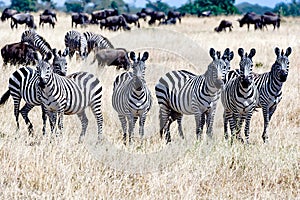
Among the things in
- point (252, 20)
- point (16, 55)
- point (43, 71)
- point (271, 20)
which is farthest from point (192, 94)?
point (252, 20)

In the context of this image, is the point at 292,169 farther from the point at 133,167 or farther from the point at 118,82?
the point at 118,82

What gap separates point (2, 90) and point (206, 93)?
4.80 metres

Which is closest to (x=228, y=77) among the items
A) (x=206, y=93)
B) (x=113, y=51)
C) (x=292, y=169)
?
(x=206, y=93)

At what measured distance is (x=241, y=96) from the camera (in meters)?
6.51

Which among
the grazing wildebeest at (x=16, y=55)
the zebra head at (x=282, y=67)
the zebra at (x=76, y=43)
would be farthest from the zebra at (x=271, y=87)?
the zebra at (x=76, y=43)

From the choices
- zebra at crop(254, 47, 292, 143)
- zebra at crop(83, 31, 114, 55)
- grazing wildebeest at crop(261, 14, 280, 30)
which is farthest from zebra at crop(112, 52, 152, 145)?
grazing wildebeest at crop(261, 14, 280, 30)

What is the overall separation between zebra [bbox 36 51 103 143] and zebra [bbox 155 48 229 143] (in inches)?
37.2

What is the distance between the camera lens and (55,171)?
507cm

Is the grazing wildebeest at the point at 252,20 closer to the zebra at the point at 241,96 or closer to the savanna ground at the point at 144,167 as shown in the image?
the savanna ground at the point at 144,167

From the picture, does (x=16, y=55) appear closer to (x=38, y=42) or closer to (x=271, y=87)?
(x=38, y=42)

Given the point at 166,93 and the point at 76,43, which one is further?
the point at 76,43

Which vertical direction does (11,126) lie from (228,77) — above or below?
below

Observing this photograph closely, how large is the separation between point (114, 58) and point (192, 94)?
7.33 metres

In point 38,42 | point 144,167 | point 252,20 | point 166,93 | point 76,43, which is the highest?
point 252,20
